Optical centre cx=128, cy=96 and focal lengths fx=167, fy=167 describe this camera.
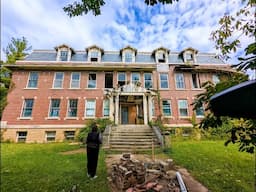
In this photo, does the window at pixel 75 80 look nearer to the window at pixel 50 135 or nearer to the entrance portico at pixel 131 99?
the entrance portico at pixel 131 99

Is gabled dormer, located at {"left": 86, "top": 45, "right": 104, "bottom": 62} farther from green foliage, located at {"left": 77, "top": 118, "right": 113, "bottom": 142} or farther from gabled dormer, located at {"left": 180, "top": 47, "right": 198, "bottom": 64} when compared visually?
gabled dormer, located at {"left": 180, "top": 47, "right": 198, "bottom": 64}

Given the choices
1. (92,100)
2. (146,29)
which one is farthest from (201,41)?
(92,100)

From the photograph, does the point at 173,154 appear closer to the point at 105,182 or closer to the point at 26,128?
the point at 105,182

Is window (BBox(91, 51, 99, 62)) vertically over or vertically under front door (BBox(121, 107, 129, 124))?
over

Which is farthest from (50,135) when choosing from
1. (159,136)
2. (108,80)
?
(159,136)

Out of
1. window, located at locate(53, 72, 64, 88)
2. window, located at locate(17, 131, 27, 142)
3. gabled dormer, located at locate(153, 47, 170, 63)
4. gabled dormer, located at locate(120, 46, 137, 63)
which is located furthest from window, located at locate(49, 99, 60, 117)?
gabled dormer, located at locate(153, 47, 170, 63)

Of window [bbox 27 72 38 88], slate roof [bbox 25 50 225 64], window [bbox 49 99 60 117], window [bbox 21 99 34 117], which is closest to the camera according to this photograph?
window [bbox 21 99 34 117]

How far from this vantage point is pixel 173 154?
8609mm

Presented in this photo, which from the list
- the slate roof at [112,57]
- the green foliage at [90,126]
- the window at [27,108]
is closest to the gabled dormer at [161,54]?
the slate roof at [112,57]

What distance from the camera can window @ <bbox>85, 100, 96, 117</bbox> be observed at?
52.5 ft

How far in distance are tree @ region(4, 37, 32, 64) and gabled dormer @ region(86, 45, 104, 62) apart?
742 centimetres

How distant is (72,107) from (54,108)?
5.52ft

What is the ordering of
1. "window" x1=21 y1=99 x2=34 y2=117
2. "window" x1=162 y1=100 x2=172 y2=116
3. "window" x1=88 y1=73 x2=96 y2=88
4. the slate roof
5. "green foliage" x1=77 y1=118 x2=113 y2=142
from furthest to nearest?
the slate roof
"window" x1=88 y1=73 x2=96 y2=88
"window" x1=162 y1=100 x2=172 y2=116
"window" x1=21 y1=99 x2=34 y2=117
"green foliage" x1=77 y1=118 x2=113 y2=142

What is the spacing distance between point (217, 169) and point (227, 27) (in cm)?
496
